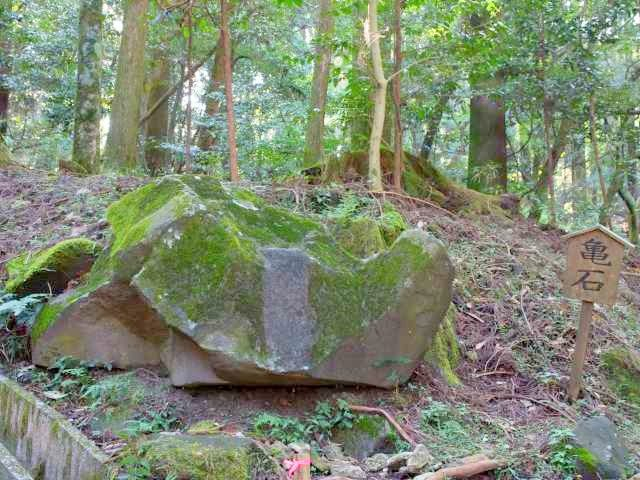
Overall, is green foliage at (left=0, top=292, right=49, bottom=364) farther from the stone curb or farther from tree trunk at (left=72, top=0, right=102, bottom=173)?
tree trunk at (left=72, top=0, right=102, bottom=173)

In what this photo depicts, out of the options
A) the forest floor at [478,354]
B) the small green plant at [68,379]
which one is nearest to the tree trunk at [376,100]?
the forest floor at [478,354]

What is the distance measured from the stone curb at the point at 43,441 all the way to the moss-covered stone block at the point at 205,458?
0.98 ft

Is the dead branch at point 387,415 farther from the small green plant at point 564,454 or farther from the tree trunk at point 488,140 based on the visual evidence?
the tree trunk at point 488,140

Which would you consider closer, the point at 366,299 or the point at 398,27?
the point at 366,299

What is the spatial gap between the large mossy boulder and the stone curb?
1.44ft

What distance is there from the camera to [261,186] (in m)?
8.45

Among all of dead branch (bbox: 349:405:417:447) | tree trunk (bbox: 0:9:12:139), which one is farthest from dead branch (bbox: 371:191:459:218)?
tree trunk (bbox: 0:9:12:139)

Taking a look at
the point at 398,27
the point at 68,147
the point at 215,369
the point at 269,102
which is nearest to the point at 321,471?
the point at 215,369

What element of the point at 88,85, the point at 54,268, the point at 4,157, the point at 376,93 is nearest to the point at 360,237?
the point at 54,268

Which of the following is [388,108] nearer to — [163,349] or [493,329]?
[493,329]

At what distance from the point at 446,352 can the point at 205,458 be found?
9.98ft

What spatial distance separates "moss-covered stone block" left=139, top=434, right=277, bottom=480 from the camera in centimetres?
346

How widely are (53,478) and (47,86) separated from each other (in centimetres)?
1354

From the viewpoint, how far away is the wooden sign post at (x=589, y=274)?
18.3ft
